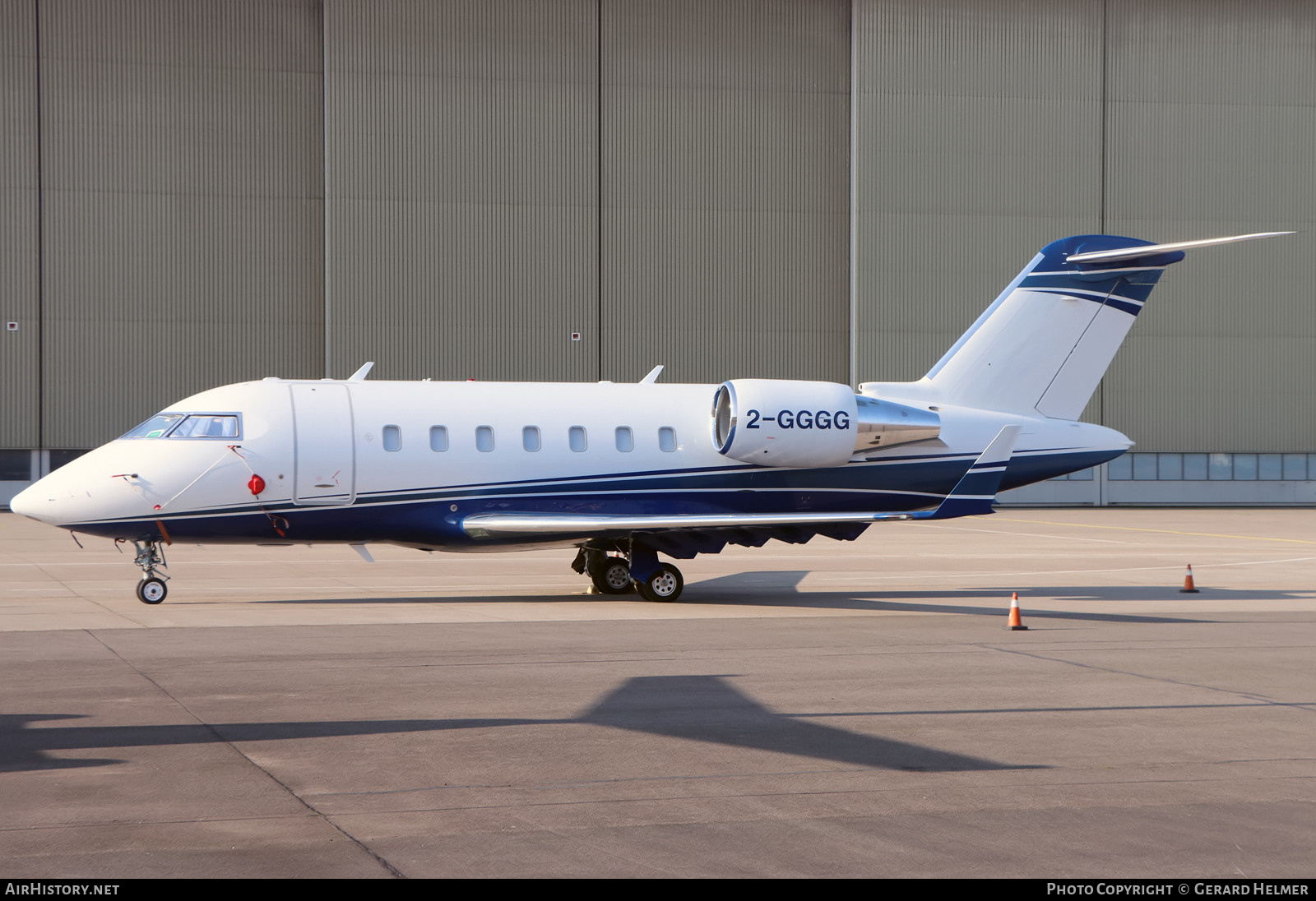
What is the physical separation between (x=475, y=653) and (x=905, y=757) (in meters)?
5.96

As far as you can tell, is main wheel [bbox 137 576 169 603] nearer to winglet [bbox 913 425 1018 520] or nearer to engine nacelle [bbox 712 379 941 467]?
engine nacelle [bbox 712 379 941 467]

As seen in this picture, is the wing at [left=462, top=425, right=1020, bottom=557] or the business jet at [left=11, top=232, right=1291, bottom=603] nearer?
the business jet at [left=11, top=232, right=1291, bottom=603]

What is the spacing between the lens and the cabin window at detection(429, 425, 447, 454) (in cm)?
1941

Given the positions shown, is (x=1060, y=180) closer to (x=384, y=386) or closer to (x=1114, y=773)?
(x=384, y=386)

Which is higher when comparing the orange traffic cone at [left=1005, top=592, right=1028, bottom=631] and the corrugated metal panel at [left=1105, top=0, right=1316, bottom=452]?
the corrugated metal panel at [left=1105, top=0, right=1316, bottom=452]

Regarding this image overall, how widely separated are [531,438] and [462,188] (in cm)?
2784

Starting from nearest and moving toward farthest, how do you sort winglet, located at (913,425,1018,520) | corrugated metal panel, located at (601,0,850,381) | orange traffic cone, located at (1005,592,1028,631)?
1. orange traffic cone, located at (1005,592,1028,631)
2. winglet, located at (913,425,1018,520)
3. corrugated metal panel, located at (601,0,850,381)

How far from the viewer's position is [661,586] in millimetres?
19906

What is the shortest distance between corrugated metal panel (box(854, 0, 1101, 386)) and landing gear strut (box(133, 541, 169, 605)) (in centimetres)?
3369

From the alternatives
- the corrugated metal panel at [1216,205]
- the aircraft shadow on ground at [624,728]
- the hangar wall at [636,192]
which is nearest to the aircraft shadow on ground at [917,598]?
the aircraft shadow on ground at [624,728]

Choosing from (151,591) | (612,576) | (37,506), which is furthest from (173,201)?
(612,576)

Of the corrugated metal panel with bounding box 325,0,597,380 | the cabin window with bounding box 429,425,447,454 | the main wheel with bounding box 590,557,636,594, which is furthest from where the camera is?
the corrugated metal panel with bounding box 325,0,597,380

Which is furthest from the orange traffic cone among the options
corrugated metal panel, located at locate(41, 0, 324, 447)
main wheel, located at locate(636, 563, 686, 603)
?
corrugated metal panel, located at locate(41, 0, 324, 447)
